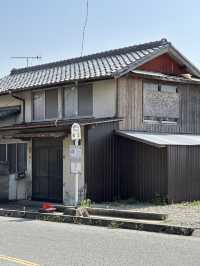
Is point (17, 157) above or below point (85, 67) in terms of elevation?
below

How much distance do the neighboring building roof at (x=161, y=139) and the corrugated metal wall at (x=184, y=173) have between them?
0.99 feet

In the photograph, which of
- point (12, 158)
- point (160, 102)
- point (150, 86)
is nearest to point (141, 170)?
point (160, 102)

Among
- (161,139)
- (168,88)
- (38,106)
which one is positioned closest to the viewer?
(161,139)

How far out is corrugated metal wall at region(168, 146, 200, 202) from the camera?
62.8 ft

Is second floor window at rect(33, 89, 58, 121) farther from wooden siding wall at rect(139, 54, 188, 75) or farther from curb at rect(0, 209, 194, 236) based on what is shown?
curb at rect(0, 209, 194, 236)

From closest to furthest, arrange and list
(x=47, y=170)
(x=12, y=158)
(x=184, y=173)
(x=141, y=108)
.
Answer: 1. (x=184, y=173)
2. (x=47, y=170)
3. (x=141, y=108)
4. (x=12, y=158)

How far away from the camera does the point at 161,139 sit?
20.2m

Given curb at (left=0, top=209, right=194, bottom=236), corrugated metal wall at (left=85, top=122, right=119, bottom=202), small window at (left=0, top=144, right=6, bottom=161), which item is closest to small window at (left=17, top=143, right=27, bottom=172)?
small window at (left=0, top=144, right=6, bottom=161)

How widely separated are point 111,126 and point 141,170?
2.06 metres

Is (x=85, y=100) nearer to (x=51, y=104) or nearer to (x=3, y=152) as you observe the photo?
(x=51, y=104)

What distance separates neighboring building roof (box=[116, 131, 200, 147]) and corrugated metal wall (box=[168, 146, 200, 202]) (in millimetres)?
301

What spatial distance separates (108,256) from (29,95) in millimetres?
15325

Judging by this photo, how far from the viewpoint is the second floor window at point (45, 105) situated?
22.9 metres

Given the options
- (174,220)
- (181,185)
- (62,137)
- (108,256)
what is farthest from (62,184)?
(108,256)
